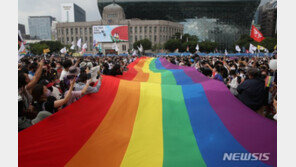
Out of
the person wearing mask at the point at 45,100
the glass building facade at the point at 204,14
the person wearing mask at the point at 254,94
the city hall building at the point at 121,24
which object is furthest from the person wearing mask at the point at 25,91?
the glass building facade at the point at 204,14

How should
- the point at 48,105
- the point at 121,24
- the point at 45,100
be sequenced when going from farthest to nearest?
the point at 121,24
the point at 45,100
the point at 48,105

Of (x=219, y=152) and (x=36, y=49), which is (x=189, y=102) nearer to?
(x=219, y=152)

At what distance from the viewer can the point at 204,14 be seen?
102 meters

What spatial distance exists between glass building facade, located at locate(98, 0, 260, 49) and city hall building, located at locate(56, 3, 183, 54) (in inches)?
472

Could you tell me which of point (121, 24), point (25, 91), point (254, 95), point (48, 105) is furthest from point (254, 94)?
point (121, 24)

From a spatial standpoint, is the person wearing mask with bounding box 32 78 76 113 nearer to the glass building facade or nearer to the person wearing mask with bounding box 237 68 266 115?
the person wearing mask with bounding box 237 68 266 115

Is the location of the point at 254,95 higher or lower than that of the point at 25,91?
lower

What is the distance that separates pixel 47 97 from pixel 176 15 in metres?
107

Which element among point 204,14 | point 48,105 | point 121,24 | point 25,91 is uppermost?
point 204,14

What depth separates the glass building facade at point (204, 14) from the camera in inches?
3880

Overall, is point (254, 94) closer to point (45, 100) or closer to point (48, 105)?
point (48, 105)

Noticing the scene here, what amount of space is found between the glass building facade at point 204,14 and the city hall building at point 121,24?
39.4 feet

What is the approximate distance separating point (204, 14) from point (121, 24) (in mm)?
44896

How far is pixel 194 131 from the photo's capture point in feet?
11.4
